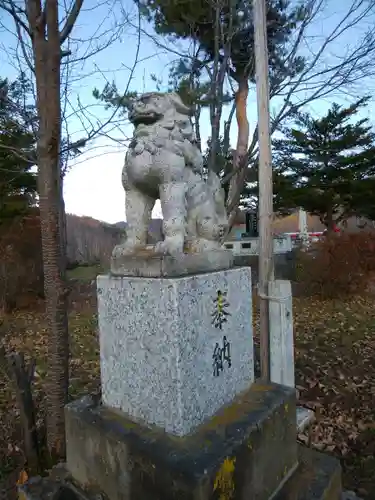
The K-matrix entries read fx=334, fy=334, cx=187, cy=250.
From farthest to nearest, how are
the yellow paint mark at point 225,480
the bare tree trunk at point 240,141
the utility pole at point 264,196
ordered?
the bare tree trunk at point 240,141, the utility pole at point 264,196, the yellow paint mark at point 225,480

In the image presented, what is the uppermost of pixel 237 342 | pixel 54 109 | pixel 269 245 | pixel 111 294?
pixel 54 109

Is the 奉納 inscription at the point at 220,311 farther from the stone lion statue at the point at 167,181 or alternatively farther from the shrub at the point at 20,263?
the shrub at the point at 20,263

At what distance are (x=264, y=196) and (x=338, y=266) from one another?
5.98 m

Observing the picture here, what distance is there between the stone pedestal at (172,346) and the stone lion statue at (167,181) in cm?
21

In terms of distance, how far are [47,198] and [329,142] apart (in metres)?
11.2

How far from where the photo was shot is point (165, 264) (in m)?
1.46

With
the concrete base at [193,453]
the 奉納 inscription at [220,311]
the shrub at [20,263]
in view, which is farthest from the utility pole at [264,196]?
the shrub at [20,263]

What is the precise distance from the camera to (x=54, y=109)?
2.21 metres

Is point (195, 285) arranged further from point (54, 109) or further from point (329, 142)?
point (329, 142)

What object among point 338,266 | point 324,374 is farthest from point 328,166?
point 324,374

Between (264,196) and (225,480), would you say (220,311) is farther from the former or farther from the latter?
(264,196)

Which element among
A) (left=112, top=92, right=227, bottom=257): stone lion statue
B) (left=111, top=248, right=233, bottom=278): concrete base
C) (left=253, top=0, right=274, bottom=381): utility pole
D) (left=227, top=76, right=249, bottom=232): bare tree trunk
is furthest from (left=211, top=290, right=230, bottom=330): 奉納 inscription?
(left=227, top=76, right=249, bottom=232): bare tree trunk

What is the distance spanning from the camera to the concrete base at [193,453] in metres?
1.30

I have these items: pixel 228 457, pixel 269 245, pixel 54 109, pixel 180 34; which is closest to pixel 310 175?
pixel 180 34
